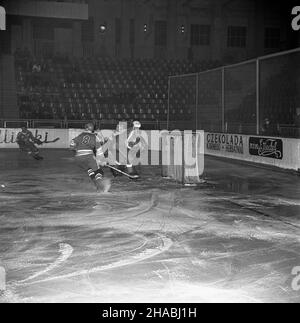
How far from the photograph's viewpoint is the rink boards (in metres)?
16.2

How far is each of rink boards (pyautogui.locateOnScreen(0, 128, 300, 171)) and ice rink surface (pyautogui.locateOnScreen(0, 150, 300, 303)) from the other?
3474 millimetres

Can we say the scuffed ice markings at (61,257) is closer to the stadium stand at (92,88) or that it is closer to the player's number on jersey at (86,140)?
the player's number on jersey at (86,140)

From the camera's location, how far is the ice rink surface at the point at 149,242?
500 cm

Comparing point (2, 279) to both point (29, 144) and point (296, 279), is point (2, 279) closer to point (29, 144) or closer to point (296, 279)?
point (296, 279)

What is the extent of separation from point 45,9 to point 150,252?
99.4 feet

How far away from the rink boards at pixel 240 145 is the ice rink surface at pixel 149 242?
3474 millimetres

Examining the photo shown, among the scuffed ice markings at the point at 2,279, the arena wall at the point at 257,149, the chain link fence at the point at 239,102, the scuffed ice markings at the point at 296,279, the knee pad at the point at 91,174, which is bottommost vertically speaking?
the scuffed ice markings at the point at 296,279

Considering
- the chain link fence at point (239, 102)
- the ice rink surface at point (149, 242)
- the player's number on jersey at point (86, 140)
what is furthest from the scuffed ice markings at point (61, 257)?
the chain link fence at point (239, 102)

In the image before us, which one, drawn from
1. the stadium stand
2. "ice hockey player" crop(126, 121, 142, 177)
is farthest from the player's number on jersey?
the stadium stand

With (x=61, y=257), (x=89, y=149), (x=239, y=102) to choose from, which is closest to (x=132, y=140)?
(x=89, y=149)

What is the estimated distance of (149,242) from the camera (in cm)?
700

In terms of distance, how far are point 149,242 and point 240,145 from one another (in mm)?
13452

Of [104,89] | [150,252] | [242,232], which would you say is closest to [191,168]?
[242,232]
